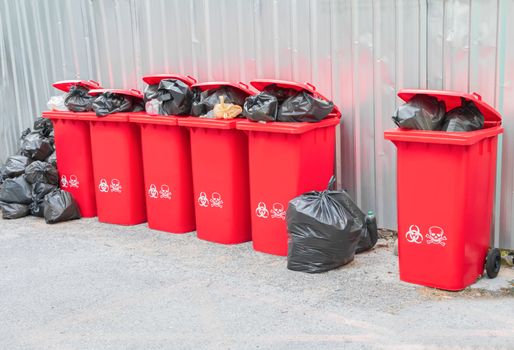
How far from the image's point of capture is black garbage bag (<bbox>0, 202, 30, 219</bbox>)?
7055 millimetres

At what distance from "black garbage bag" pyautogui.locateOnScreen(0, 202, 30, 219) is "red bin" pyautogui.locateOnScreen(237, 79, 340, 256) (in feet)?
9.51

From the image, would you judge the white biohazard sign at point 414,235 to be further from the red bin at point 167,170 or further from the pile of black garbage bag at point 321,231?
the red bin at point 167,170

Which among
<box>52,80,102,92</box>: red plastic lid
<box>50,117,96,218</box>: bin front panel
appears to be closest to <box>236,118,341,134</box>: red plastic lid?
<box>50,117,96,218</box>: bin front panel

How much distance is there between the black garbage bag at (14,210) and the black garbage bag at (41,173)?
285 millimetres

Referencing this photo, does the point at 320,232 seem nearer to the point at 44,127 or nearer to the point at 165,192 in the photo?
the point at 165,192

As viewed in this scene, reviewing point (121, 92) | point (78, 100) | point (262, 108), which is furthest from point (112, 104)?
point (262, 108)

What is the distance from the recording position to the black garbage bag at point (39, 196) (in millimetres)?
6973

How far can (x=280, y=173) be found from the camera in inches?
204

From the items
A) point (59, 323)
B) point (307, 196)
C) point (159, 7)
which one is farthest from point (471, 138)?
point (159, 7)

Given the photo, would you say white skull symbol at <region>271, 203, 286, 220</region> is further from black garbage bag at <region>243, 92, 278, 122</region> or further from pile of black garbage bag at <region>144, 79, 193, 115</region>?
pile of black garbage bag at <region>144, 79, 193, 115</region>

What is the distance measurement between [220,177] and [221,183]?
5cm

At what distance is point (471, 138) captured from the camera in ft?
13.4

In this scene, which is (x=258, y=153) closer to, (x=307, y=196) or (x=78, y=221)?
(x=307, y=196)

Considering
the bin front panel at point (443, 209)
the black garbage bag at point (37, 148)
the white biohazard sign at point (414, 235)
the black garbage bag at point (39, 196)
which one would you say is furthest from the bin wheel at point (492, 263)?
the black garbage bag at point (37, 148)
